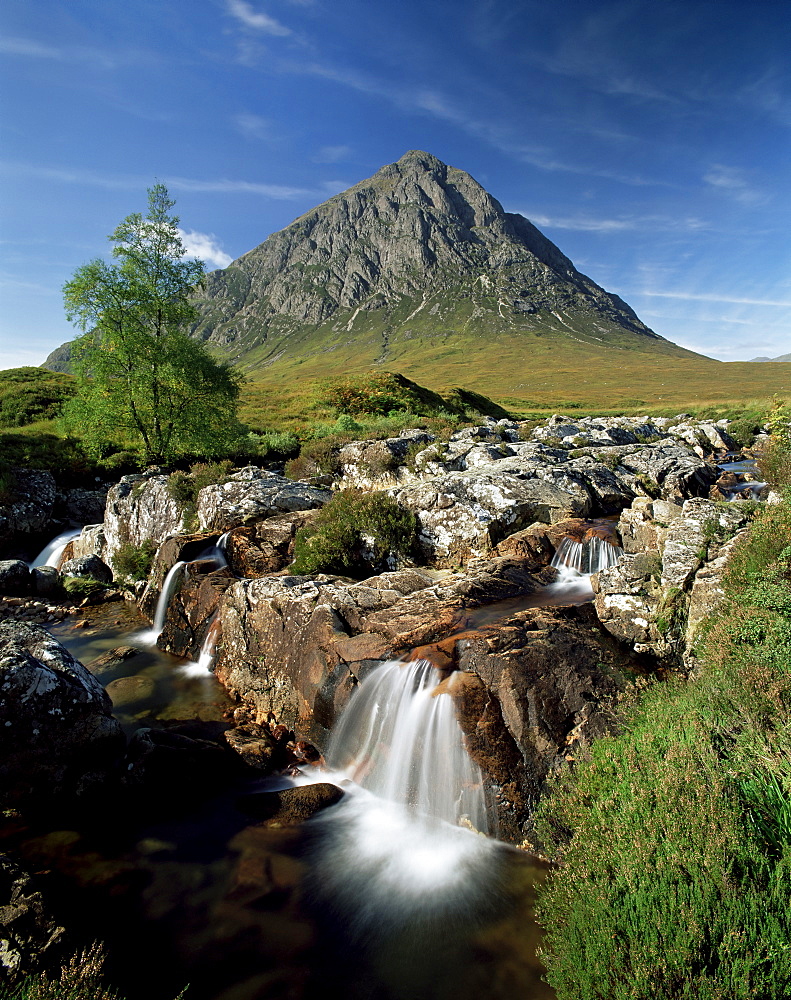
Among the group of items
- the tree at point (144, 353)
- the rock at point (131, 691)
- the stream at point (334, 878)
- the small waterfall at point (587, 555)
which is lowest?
the stream at point (334, 878)

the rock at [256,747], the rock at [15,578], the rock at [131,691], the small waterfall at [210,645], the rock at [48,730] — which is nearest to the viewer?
the rock at [48,730]

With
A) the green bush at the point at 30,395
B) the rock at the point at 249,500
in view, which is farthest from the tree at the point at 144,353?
the green bush at the point at 30,395

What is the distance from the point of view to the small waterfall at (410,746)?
7.62 metres

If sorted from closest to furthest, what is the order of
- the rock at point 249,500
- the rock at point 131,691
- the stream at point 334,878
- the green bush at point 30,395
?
the stream at point 334,878 → the rock at point 131,691 → the rock at point 249,500 → the green bush at point 30,395

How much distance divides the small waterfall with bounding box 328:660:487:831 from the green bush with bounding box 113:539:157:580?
488 inches

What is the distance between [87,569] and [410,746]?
16.8m

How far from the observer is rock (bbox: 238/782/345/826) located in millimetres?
7992

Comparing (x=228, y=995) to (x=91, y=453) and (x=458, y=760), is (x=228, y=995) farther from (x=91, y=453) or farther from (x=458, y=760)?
(x=91, y=453)

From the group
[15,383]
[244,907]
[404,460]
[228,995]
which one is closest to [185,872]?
[244,907]

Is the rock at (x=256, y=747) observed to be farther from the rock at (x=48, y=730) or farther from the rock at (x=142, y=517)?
the rock at (x=142, y=517)

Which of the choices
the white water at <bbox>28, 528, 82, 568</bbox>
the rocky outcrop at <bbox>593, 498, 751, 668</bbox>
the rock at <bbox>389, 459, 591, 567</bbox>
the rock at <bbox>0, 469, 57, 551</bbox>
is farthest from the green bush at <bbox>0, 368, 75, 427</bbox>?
the rocky outcrop at <bbox>593, 498, 751, 668</bbox>

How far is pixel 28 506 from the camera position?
70.8 feet

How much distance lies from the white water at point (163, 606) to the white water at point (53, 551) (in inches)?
346

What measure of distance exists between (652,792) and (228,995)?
553cm
